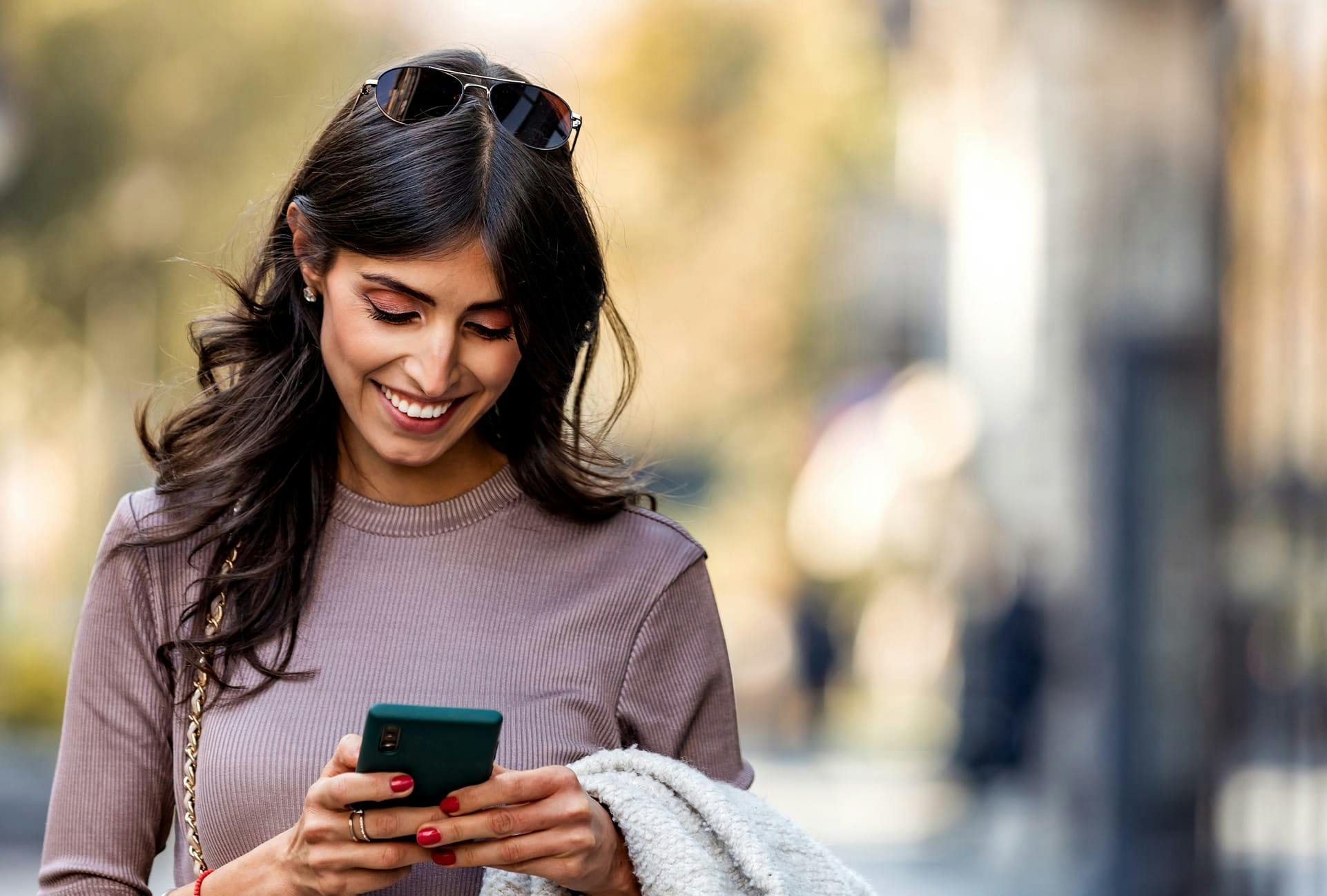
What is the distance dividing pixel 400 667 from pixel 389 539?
0.79 feet

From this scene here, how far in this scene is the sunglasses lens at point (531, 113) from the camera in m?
2.82

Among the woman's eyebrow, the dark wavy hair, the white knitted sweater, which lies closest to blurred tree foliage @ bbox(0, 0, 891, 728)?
the dark wavy hair

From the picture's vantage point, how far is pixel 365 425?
2746 millimetres

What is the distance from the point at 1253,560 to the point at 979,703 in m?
5.80

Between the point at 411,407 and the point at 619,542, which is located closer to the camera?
the point at 411,407

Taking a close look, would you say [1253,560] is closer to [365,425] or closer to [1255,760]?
[1255,760]

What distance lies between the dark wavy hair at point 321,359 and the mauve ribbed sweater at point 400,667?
0.04 m

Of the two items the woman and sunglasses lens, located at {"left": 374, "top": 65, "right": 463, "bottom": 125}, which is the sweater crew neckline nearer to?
the woman

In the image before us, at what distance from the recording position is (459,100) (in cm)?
281

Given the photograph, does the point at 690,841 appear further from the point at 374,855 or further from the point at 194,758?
the point at 194,758

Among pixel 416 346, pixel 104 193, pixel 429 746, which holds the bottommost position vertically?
pixel 429 746

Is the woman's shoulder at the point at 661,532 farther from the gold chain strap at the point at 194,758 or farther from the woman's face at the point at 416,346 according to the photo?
the gold chain strap at the point at 194,758

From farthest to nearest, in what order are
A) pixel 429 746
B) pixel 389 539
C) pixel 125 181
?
pixel 125 181
pixel 389 539
pixel 429 746

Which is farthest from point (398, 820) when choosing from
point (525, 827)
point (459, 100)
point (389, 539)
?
point (459, 100)
